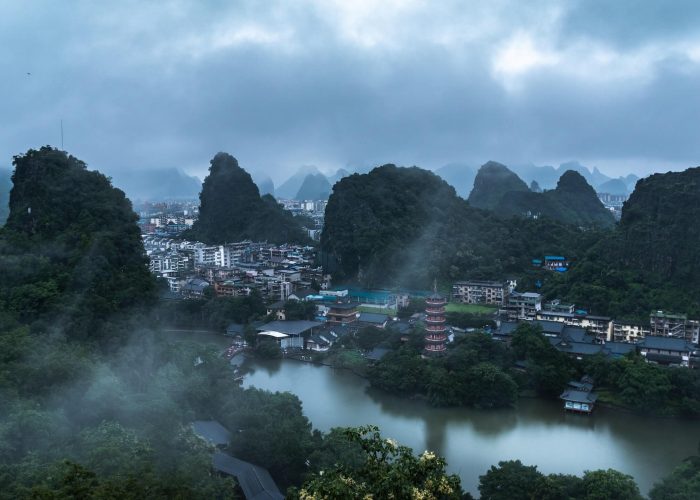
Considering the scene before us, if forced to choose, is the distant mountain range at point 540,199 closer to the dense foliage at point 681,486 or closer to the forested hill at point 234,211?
the forested hill at point 234,211

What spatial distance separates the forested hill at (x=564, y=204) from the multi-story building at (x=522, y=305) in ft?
54.4

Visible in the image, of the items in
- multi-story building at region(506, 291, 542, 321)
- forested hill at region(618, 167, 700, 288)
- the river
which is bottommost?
the river

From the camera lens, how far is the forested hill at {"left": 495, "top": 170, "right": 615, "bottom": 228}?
33.9 meters

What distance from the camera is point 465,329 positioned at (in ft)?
49.7

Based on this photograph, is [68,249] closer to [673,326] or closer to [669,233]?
[673,326]

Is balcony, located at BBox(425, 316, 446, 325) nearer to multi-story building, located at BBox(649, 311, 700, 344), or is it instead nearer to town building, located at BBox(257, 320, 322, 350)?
town building, located at BBox(257, 320, 322, 350)

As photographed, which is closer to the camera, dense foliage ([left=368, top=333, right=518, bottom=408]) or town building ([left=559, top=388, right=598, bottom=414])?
town building ([left=559, top=388, right=598, bottom=414])

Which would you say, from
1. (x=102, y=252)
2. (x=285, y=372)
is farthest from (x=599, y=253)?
(x=102, y=252)

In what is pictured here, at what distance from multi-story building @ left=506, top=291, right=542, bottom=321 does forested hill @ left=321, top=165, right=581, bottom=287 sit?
3.57 m

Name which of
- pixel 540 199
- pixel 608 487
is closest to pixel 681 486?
pixel 608 487

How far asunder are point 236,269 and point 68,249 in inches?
451

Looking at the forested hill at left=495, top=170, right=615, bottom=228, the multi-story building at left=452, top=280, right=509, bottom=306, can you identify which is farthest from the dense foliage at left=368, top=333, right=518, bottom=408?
the forested hill at left=495, top=170, right=615, bottom=228

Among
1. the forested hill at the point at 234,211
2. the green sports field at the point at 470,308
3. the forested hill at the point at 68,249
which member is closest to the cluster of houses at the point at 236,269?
the forested hill at the point at 234,211

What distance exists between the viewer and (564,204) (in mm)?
35938
